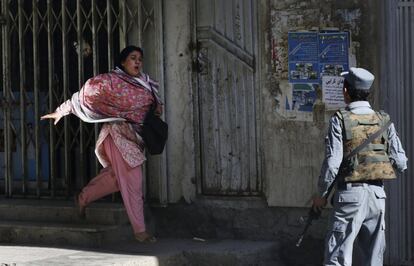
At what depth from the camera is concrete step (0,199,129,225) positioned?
7809mm

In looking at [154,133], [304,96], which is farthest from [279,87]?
[154,133]

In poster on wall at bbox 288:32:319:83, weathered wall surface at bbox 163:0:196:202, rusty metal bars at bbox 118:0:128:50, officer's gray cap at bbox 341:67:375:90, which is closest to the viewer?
officer's gray cap at bbox 341:67:375:90

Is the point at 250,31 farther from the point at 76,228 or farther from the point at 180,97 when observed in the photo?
the point at 76,228

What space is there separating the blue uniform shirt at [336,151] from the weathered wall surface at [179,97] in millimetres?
2213

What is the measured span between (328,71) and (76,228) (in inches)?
99.0

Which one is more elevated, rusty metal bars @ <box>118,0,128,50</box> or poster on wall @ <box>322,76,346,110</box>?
rusty metal bars @ <box>118,0,128,50</box>

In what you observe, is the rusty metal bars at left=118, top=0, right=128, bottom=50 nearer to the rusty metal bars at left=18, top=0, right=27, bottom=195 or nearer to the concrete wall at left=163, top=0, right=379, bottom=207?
the concrete wall at left=163, top=0, right=379, bottom=207

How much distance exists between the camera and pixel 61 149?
28.0 ft

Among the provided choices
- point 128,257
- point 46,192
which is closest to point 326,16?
point 128,257

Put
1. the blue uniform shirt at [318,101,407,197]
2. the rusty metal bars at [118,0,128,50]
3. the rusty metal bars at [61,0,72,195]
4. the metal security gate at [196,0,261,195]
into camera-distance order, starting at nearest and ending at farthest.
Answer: the blue uniform shirt at [318,101,407,197]
the metal security gate at [196,0,261,195]
the rusty metal bars at [118,0,128,50]
the rusty metal bars at [61,0,72,195]

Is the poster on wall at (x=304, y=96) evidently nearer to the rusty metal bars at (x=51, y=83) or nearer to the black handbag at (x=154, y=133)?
the black handbag at (x=154, y=133)

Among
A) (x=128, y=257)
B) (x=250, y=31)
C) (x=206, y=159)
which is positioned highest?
(x=250, y=31)

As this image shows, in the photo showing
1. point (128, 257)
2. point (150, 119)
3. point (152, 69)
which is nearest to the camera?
point (128, 257)

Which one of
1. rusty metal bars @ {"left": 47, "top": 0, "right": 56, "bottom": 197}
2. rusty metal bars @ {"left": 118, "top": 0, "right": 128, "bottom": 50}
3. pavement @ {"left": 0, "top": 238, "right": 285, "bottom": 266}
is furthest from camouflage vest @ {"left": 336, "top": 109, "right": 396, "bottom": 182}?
rusty metal bars @ {"left": 47, "top": 0, "right": 56, "bottom": 197}
